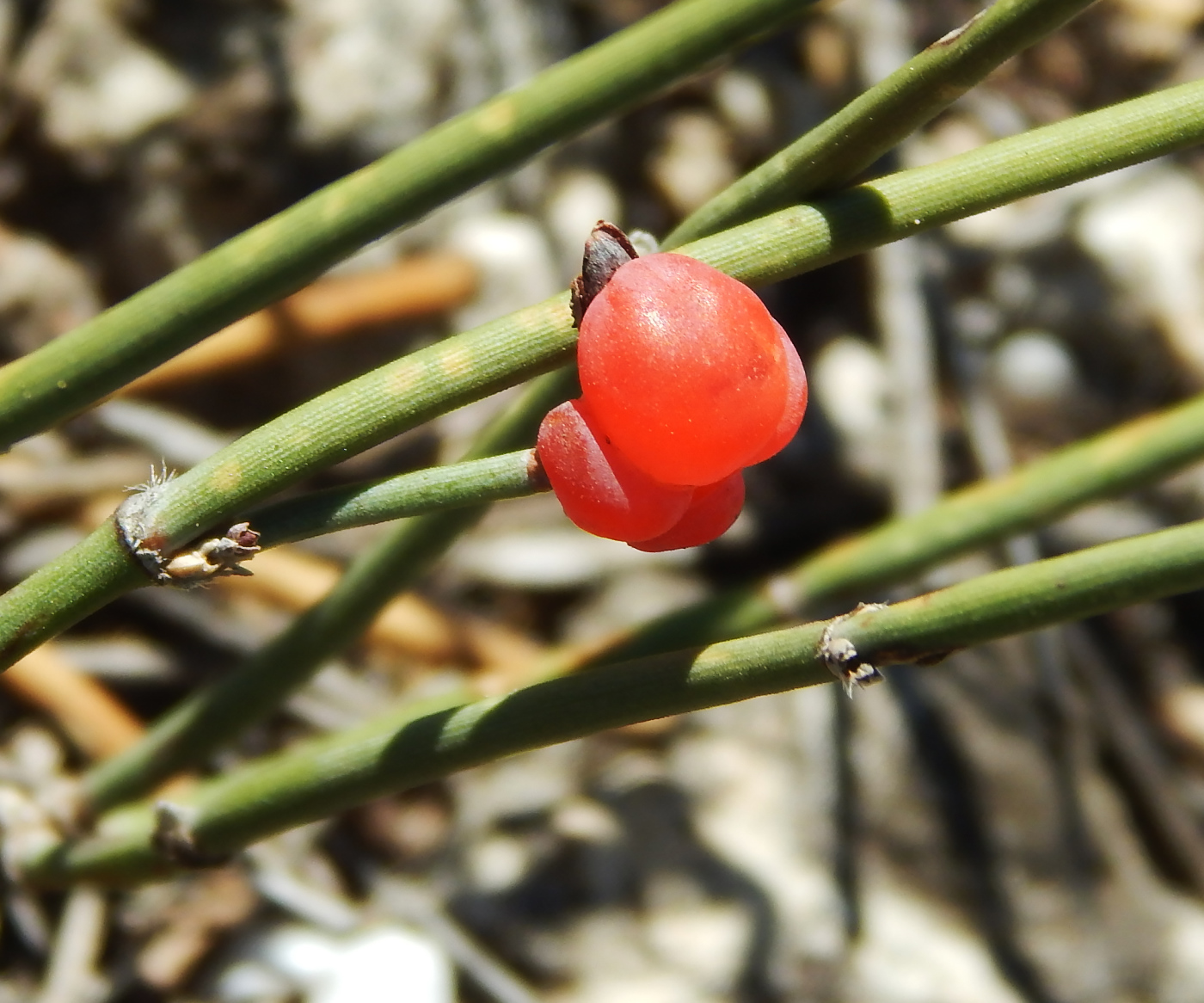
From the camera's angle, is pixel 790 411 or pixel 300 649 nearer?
pixel 790 411

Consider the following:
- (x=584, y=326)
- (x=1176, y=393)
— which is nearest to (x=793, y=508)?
(x=1176, y=393)

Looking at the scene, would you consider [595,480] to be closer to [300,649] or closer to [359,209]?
[359,209]

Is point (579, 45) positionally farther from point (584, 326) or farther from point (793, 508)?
point (584, 326)

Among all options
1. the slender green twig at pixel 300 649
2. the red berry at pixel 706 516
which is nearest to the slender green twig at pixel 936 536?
the slender green twig at pixel 300 649

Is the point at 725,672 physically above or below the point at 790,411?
below

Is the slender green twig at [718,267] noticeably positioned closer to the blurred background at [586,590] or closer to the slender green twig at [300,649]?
the slender green twig at [300,649]

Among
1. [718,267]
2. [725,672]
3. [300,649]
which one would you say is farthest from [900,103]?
[300,649]

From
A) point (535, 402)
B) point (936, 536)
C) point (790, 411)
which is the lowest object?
point (790, 411)
